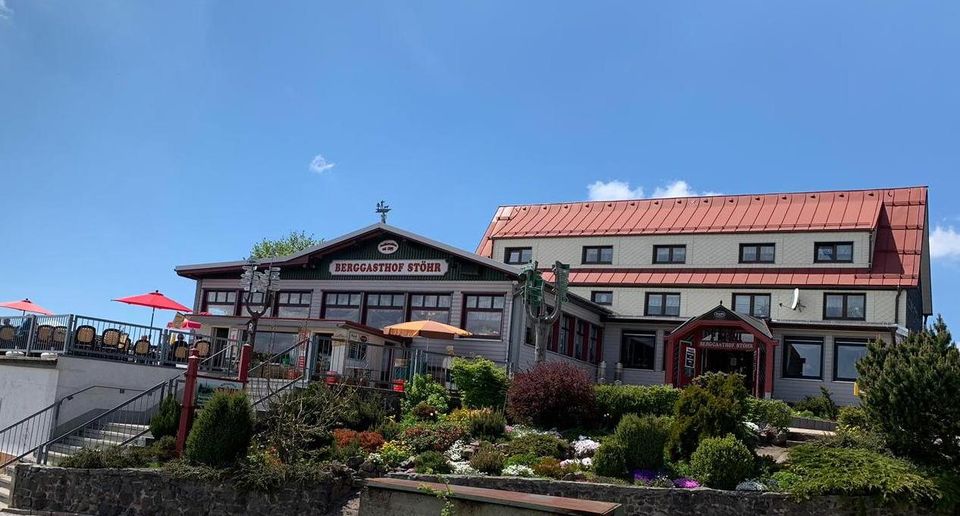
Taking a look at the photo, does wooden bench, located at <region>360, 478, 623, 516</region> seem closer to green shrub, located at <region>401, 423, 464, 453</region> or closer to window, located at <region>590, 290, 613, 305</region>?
green shrub, located at <region>401, 423, 464, 453</region>

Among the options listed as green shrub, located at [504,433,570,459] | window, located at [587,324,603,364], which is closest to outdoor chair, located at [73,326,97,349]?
green shrub, located at [504,433,570,459]

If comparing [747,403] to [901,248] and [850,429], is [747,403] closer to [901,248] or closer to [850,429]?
[850,429]

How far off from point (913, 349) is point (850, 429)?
103 inches

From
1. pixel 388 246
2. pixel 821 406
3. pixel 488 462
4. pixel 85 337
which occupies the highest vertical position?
pixel 388 246

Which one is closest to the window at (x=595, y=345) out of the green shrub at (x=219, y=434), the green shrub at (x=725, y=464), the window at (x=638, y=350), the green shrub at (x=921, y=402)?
the window at (x=638, y=350)

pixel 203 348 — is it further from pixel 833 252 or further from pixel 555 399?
pixel 833 252

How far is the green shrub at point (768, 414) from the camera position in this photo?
65.6ft

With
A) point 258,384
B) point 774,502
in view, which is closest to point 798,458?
point 774,502

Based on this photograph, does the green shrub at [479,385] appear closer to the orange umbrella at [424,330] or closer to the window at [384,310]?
the orange umbrella at [424,330]

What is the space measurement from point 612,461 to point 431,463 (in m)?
3.50

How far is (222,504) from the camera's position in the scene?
658 inches

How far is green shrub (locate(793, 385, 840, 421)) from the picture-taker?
2628 centimetres

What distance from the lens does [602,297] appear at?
3481 centimetres

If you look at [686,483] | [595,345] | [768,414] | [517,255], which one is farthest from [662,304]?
[686,483]
